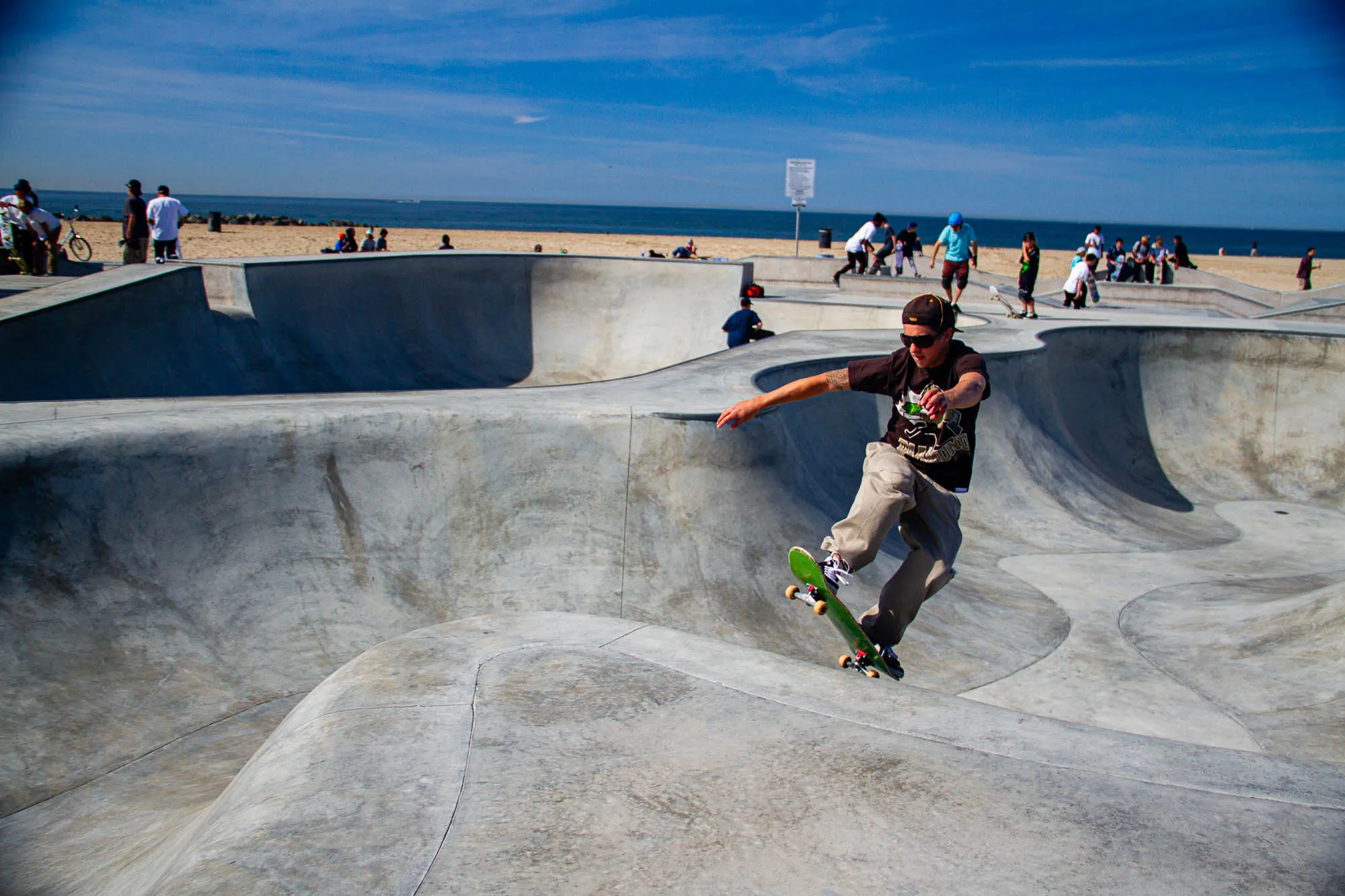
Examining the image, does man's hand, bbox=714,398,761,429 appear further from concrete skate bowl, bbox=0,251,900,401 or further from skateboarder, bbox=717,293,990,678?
concrete skate bowl, bbox=0,251,900,401

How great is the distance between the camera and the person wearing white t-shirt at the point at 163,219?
14.0 metres

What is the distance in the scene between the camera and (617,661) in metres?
3.48

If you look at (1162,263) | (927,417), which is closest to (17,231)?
(927,417)

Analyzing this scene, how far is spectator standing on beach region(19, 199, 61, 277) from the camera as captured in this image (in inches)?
607

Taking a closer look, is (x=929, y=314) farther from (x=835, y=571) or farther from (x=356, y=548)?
(x=356, y=548)

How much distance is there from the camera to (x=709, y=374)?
8938 mm

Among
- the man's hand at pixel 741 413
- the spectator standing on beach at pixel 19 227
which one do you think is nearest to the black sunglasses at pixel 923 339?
the man's hand at pixel 741 413

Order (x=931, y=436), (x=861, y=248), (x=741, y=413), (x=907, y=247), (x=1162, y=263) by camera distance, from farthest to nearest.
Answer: (x=1162, y=263)
(x=907, y=247)
(x=861, y=248)
(x=741, y=413)
(x=931, y=436)

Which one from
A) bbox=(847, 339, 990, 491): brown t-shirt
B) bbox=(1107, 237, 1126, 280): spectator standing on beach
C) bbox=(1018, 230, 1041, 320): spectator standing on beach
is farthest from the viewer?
bbox=(1107, 237, 1126, 280): spectator standing on beach

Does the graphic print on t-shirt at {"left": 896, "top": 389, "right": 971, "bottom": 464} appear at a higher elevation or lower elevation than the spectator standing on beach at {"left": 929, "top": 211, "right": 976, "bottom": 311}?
lower

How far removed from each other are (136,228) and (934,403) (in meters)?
15.0

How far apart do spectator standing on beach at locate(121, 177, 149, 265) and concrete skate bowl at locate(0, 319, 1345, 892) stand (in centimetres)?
1059

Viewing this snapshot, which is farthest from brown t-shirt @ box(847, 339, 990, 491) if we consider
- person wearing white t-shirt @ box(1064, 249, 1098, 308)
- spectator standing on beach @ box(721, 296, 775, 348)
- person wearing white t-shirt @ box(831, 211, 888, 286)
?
person wearing white t-shirt @ box(831, 211, 888, 286)

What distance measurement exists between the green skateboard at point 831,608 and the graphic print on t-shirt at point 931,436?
76 cm
